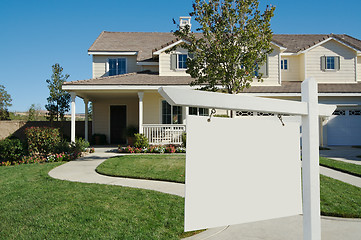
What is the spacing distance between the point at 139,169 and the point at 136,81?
676 centimetres

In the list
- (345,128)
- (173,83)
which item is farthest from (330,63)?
(173,83)

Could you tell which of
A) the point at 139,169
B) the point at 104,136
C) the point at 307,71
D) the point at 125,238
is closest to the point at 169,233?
the point at 125,238

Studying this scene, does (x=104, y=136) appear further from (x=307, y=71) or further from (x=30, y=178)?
(x=307, y=71)

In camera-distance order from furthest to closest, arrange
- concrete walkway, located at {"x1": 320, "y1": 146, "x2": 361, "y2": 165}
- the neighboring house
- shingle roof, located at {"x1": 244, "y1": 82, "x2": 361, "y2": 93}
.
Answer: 1. shingle roof, located at {"x1": 244, "y1": 82, "x2": 361, "y2": 93}
2. the neighboring house
3. concrete walkway, located at {"x1": 320, "y1": 146, "x2": 361, "y2": 165}

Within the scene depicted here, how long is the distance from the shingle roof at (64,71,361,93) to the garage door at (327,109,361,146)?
1.53 meters

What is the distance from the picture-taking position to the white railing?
1463 cm

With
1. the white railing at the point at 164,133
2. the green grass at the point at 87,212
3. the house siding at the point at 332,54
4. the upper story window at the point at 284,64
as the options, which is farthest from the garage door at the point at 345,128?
the green grass at the point at 87,212

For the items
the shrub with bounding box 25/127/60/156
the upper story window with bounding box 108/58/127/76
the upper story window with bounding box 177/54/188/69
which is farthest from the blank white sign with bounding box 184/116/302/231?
the upper story window with bounding box 108/58/127/76

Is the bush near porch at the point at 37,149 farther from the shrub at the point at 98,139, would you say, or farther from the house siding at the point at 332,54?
the house siding at the point at 332,54

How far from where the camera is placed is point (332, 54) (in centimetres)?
1795

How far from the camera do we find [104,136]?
18359 mm

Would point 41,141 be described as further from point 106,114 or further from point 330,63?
point 330,63

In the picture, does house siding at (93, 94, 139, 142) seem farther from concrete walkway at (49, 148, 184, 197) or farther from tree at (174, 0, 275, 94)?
tree at (174, 0, 275, 94)

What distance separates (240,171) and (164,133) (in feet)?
44.4
